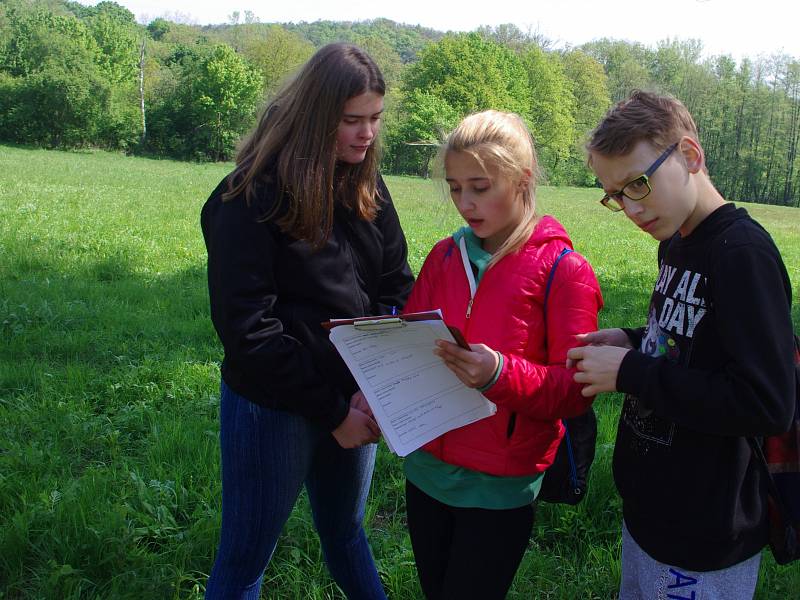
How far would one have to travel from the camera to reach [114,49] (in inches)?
2906

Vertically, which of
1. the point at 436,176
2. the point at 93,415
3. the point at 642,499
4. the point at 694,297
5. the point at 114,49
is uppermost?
the point at 114,49

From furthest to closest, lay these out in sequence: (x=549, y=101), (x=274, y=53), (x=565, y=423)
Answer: (x=274, y=53)
(x=549, y=101)
(x=565, y=423)

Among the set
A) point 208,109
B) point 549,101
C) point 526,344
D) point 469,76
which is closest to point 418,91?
point 469,76

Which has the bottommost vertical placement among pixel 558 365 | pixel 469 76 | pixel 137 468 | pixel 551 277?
pixel 137 468

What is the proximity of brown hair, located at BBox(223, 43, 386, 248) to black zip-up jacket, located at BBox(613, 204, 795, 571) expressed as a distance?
960mm

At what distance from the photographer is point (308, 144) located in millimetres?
2059

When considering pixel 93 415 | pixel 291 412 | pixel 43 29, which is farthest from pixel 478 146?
pixel 43 29

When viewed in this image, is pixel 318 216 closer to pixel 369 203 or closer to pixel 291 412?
pixel 369 203

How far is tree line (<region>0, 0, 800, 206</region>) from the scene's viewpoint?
182 feet

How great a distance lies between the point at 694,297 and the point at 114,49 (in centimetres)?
8264

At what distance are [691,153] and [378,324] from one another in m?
0.92

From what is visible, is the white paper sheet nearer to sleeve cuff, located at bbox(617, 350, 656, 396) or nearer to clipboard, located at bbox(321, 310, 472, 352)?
clipboard, located at bbox(321, 310, 472, 352)

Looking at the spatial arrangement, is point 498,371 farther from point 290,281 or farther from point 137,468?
point 137,468

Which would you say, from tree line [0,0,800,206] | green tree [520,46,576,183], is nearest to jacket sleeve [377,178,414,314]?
tree line [0,0,800,206]
